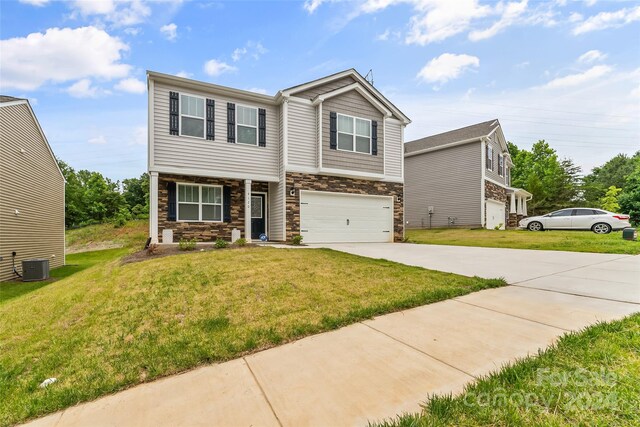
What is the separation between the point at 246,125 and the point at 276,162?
6.00 feet

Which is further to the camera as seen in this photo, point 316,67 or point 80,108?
point 80,108

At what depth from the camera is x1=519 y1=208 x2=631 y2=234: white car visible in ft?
47.0

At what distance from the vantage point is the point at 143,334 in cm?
347

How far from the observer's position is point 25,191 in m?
12.2

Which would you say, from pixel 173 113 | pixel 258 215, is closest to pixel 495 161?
pixel 258 215

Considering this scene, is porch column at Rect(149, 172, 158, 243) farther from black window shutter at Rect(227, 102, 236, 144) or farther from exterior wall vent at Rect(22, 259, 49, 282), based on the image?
exterior wall vent at Rect(22, 259, 49, 282)

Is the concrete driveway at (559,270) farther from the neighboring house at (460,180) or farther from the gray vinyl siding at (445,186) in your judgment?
the neighboring house at (460,180)

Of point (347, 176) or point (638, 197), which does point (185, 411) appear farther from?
→ point (638, 197)

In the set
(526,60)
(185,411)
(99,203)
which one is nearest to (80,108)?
(99,203)

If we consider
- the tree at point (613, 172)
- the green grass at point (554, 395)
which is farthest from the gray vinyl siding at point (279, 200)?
the tree at point (613, 172)

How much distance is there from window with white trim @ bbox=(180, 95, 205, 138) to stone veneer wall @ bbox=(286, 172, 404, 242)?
145 inches

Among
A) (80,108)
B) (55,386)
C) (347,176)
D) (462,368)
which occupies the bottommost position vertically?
(55,386)

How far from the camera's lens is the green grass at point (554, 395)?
5.87ft

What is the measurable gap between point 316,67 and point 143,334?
51.1 ft
